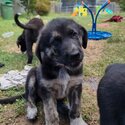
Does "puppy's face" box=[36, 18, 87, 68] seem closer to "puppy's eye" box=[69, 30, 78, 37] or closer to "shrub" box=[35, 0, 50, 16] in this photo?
"puppy's eye" box=[69, 30, 78, 37]

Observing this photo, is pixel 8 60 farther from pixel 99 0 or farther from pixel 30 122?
pixel 99 0

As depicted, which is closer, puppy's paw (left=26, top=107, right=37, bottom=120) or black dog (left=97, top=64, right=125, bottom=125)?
black dog (left=97, top=64, right=125, bottom=125)

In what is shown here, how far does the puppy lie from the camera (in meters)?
3.66

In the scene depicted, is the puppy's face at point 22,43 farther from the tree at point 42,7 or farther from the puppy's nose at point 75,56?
the tree at point 42,7

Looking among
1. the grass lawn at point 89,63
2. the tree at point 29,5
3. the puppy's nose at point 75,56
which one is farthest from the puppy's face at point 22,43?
the tree at point 29,5

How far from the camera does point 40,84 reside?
4.02 m

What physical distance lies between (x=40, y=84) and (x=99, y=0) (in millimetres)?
22143

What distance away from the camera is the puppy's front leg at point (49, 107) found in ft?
13.1

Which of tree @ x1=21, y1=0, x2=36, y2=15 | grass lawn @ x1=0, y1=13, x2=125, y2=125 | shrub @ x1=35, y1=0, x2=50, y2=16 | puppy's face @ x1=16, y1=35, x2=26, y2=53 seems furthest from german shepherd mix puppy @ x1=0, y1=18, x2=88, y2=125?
shrub @ x1=35, y1=0, x2=50, y2=16

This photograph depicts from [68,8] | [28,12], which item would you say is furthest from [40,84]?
[68,8]

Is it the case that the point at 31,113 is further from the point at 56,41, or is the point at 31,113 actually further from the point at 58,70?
the point at 56,41

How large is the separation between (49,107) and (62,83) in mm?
304

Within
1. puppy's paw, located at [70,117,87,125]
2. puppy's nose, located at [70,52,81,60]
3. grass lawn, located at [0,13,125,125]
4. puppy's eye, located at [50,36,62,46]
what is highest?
puppy's eye, located at [50,36,62,46]

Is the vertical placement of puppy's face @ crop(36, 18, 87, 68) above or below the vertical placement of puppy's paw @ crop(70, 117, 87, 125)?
above
